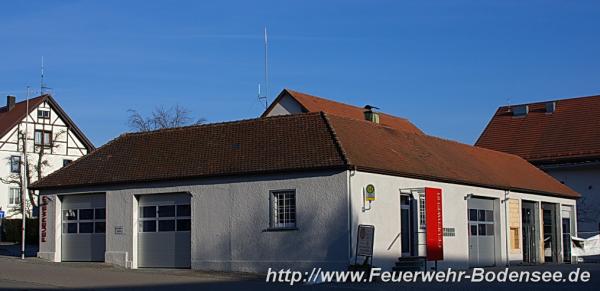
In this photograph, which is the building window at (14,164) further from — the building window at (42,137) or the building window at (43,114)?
the building window at (43,114)

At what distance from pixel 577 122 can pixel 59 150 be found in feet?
128

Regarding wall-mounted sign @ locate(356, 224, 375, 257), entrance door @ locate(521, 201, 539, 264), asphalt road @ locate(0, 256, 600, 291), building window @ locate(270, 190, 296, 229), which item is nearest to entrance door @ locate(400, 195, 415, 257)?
wall-mounted sign @ locate(356, 224, 375, 257)

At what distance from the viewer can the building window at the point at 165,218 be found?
2938cm

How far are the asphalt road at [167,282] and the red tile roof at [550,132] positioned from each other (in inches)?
948

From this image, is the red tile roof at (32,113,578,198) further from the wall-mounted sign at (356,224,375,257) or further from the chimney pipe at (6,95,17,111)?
the chimney pipe at (6,95,17,111)

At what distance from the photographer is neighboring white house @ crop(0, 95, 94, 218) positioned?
211 ft

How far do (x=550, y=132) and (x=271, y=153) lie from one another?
101ft

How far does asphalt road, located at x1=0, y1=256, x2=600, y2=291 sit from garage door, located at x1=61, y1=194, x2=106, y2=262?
3.72 meters

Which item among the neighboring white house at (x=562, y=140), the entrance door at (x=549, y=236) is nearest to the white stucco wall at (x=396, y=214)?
the entrance door at (x=549, y=236)

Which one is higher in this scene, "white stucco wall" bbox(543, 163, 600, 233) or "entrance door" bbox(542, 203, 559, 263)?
"white stucco wall" bbox(543, 163, 600, 233)

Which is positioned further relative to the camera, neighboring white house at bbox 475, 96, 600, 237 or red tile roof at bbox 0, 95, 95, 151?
Result: red tile roof at bbox 0, 95, 95, 151

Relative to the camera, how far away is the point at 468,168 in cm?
3422

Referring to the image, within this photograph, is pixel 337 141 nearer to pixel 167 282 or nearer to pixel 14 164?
pixel 167 282

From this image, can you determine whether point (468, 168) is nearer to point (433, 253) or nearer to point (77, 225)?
point (433, 253)
